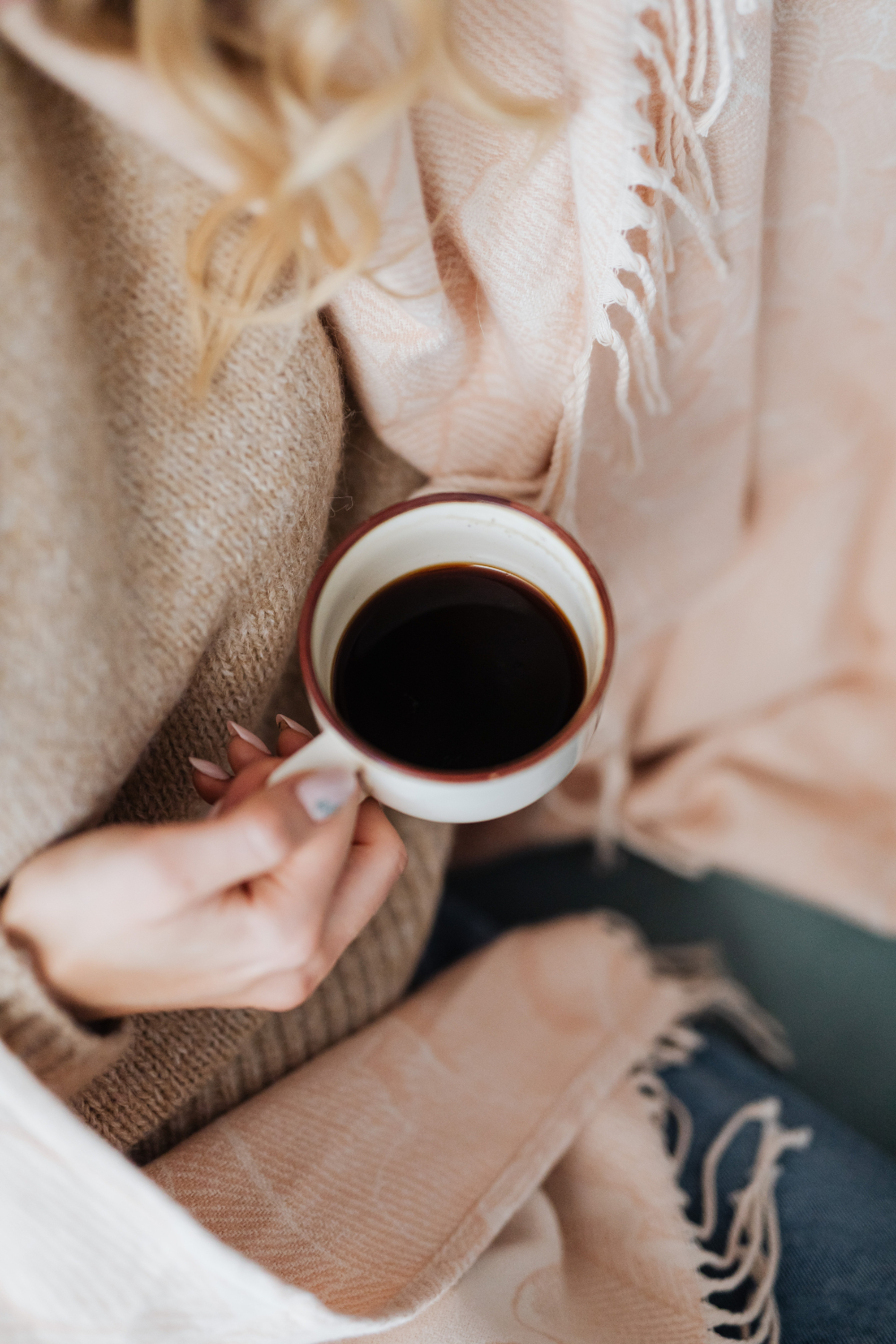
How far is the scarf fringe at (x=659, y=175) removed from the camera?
0.46 m

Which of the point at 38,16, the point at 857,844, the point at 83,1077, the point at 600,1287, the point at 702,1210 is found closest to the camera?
the point at 38,16

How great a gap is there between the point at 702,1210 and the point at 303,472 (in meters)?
0.69

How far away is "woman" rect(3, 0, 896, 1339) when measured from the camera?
1.32 feet

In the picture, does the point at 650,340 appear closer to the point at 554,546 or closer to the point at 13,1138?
the point at 554,546

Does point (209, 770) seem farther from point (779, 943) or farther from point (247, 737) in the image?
point (779, 943)

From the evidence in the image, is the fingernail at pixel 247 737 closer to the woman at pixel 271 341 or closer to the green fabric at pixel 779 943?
the woman at pixel 271 341

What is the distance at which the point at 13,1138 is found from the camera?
17.7 inches

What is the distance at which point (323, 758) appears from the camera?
0.44 meters

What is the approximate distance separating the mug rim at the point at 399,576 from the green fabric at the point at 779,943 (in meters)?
0.75

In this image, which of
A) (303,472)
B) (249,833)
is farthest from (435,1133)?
(303,472)

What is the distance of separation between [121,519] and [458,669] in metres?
0.23

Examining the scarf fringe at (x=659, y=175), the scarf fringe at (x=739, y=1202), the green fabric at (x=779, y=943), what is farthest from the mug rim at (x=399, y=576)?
the green fabric at (x=779, y=943)

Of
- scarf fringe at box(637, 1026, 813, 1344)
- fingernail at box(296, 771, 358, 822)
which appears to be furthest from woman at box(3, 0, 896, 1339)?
scarf fringe at box(637, 1026, 813, 1344)

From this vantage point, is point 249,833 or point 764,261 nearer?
point 249,833
